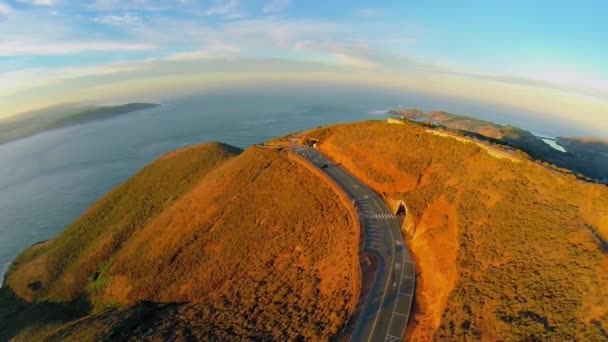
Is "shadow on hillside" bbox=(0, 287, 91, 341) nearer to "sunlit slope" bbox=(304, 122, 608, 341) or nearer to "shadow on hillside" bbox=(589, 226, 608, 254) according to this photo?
"sunlit slope" bbox=(304, 122, 608, 341)

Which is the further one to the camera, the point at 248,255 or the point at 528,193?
the point at 248,255

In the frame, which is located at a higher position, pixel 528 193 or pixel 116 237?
pixel 528 193

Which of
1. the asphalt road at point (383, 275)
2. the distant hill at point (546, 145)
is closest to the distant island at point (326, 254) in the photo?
the asphalt road at point (383, 275)

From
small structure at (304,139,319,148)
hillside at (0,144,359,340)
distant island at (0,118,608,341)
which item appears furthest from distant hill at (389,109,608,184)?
hillside at (0,144,359,340)

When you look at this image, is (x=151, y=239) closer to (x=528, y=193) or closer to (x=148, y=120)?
(x=528, y=193)

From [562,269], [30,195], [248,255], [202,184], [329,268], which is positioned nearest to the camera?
[562,269]

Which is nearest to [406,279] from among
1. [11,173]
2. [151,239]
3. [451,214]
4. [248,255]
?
[451,214]
